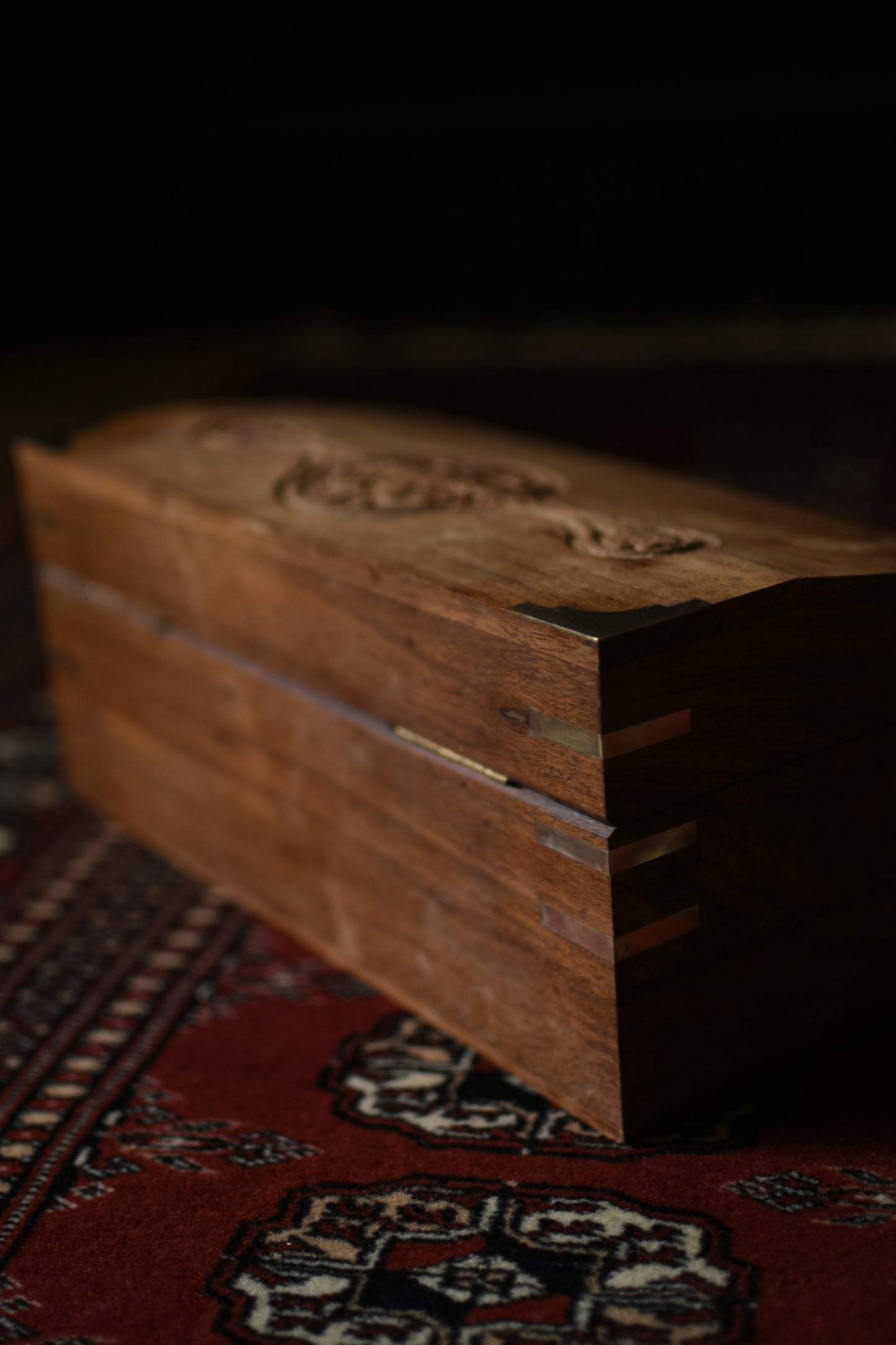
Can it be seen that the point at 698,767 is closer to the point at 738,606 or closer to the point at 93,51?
the point at 738,606

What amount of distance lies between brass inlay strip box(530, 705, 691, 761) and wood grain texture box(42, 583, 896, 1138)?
7 centimetres

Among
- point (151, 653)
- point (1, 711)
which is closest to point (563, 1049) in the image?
point (151, 653)

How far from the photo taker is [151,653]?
190cm

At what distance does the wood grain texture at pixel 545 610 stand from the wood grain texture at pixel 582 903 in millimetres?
41

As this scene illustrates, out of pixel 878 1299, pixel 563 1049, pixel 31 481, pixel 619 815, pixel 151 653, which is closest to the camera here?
pixel 878 1299

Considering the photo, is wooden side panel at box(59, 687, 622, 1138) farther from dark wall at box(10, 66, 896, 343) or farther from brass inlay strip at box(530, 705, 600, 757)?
dark wall at box(10, 66, 896, 343)

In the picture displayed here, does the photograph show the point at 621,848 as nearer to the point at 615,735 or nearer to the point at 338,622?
the point at 615,735

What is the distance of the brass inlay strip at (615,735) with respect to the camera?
1.24m

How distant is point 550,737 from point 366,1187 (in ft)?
1.47

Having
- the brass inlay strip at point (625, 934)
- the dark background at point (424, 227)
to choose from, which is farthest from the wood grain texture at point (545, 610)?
the dark background at point (424, 227)

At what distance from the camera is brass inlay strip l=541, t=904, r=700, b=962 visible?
1288 millimetres

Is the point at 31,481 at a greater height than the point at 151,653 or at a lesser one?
greater

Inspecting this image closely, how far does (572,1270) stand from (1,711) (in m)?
1.67

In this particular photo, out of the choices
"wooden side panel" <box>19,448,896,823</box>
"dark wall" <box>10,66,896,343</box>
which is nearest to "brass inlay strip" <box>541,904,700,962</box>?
"wooden side panel" <box>19,448,896,823</box>
